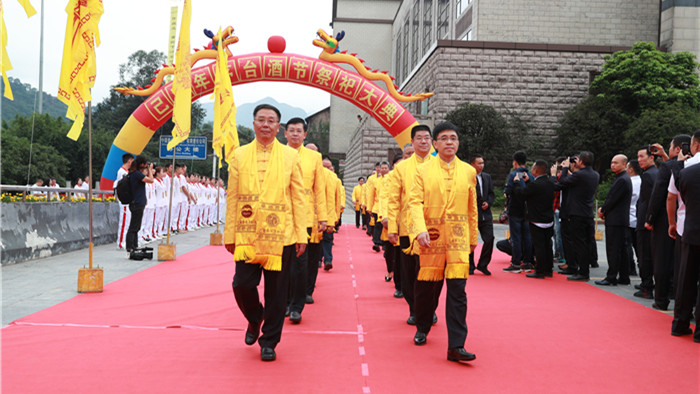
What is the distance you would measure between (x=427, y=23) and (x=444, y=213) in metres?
32.4

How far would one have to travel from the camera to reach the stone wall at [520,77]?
26656 millimetres

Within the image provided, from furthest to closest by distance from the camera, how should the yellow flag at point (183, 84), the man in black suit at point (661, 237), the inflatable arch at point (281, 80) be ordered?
the inflatable arch at point (281, 80) → the yellow flag at point (183, 84) → the man in black suit at point (661, 237)

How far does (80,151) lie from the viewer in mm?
40438

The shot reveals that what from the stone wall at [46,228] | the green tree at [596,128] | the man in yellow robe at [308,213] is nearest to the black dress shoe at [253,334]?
the man in yellow robe at [308,213]

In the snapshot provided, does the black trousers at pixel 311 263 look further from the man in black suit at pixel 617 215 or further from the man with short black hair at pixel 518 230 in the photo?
the man in black suit at pixel 617 215

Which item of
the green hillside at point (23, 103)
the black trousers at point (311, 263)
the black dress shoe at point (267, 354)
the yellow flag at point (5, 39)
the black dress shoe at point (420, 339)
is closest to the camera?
the black dress shoe at point (267, 354)

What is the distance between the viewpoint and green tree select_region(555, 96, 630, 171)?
24859mm

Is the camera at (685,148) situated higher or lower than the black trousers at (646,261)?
higher

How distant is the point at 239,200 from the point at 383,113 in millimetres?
12575

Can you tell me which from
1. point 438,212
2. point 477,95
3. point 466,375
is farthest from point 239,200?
point 477,95

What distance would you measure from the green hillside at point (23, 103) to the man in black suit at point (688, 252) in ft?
168

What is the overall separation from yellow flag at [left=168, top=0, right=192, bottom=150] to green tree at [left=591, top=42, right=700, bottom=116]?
21921 millimetres

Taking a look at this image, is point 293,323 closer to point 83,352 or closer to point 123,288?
point 83,352

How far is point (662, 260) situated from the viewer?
20.2 feet
